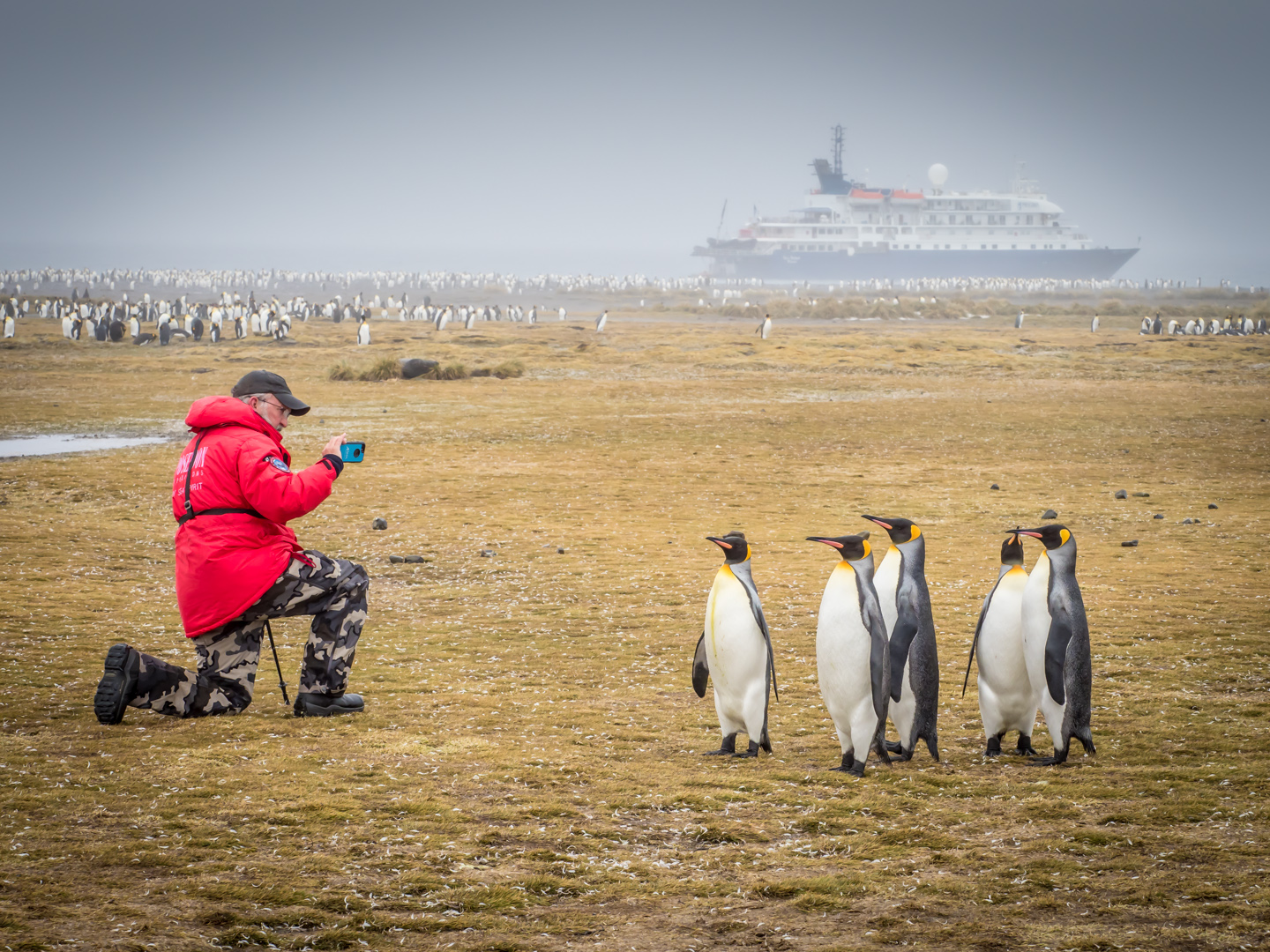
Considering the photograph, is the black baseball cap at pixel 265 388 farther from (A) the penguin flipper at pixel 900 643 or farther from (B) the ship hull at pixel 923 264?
(B) the ship hull at pixel 923 264

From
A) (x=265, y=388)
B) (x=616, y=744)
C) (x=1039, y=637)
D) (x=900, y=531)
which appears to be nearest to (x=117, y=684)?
(x=265, y=388)

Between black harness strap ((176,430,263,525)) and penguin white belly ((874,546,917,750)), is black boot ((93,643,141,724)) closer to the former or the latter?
black harness strap ((176,430,263,525))

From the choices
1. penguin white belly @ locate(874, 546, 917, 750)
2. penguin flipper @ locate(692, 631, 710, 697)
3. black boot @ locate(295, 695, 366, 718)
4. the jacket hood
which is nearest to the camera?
penguin white belly @ locate(874, 546, 917, 750)

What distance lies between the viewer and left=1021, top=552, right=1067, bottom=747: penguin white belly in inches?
209

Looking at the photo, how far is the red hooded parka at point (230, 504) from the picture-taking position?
18.2 feet

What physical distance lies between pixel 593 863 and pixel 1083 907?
5.59ft

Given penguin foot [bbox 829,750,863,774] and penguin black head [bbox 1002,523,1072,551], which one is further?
penguin black head [bbox 1002,523,1072,551]

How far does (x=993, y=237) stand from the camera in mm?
154250

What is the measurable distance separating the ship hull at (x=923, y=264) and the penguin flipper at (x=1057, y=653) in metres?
148

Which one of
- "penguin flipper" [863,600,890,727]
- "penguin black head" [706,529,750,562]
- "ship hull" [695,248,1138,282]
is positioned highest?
"ship hull" [695,248,1138,282]

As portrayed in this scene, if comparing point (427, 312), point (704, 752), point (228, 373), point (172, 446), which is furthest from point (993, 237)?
point (704, 752)

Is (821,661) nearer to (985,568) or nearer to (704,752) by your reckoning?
(704,752)

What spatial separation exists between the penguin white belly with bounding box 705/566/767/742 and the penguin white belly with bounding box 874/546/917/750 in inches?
24.0

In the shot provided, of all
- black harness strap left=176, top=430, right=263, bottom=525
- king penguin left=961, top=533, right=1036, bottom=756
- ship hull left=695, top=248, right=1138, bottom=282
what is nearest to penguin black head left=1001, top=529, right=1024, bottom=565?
king penguin left=961, top=533, right=1036, bottom=756
